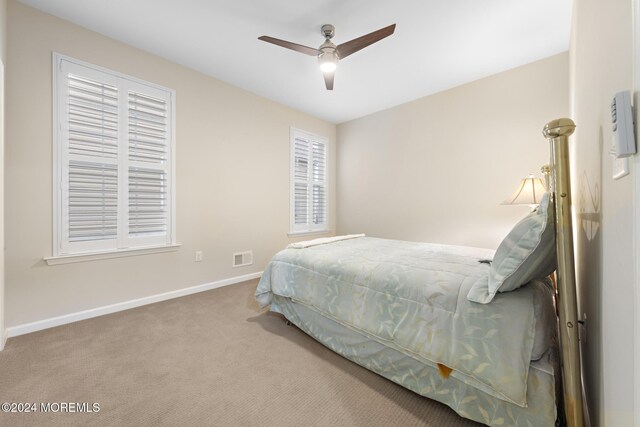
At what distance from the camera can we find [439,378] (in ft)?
4.71

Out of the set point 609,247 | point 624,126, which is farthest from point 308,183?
point 624,126

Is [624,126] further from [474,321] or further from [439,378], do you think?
[439,378]

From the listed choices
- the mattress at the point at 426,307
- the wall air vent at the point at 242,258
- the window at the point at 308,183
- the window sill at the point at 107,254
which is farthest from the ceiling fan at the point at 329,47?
the wall air vent at the point at 242,258

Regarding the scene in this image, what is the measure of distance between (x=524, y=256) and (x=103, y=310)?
3.52m

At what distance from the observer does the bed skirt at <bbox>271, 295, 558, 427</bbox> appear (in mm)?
1148

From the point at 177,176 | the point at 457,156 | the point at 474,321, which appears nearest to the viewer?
the point at 474,321

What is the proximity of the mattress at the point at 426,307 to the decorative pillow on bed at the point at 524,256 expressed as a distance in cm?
7

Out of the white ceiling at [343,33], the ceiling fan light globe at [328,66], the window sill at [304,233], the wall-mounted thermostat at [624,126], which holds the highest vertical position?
the white ceiling at [343,33]

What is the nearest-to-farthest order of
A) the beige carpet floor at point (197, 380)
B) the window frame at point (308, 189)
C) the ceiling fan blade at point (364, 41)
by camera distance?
the beige carpet floor at point (197, 380)
the ceiling fan blade at point (364, 41)
the window frame at point (308, 189)

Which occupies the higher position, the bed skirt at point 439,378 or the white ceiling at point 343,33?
the white ceiling at point 343,33

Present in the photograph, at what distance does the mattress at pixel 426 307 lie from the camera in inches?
46.6

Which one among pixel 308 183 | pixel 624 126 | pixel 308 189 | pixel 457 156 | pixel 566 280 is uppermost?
pixel 457 156

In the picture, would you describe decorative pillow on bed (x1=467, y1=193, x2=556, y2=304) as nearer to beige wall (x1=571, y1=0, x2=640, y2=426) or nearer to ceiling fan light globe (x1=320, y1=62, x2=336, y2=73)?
beige wall (x1=571, y1=0, x2=640, y2=426)

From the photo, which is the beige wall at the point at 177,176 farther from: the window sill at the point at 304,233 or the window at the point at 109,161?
the window sill at the point at 304,233
